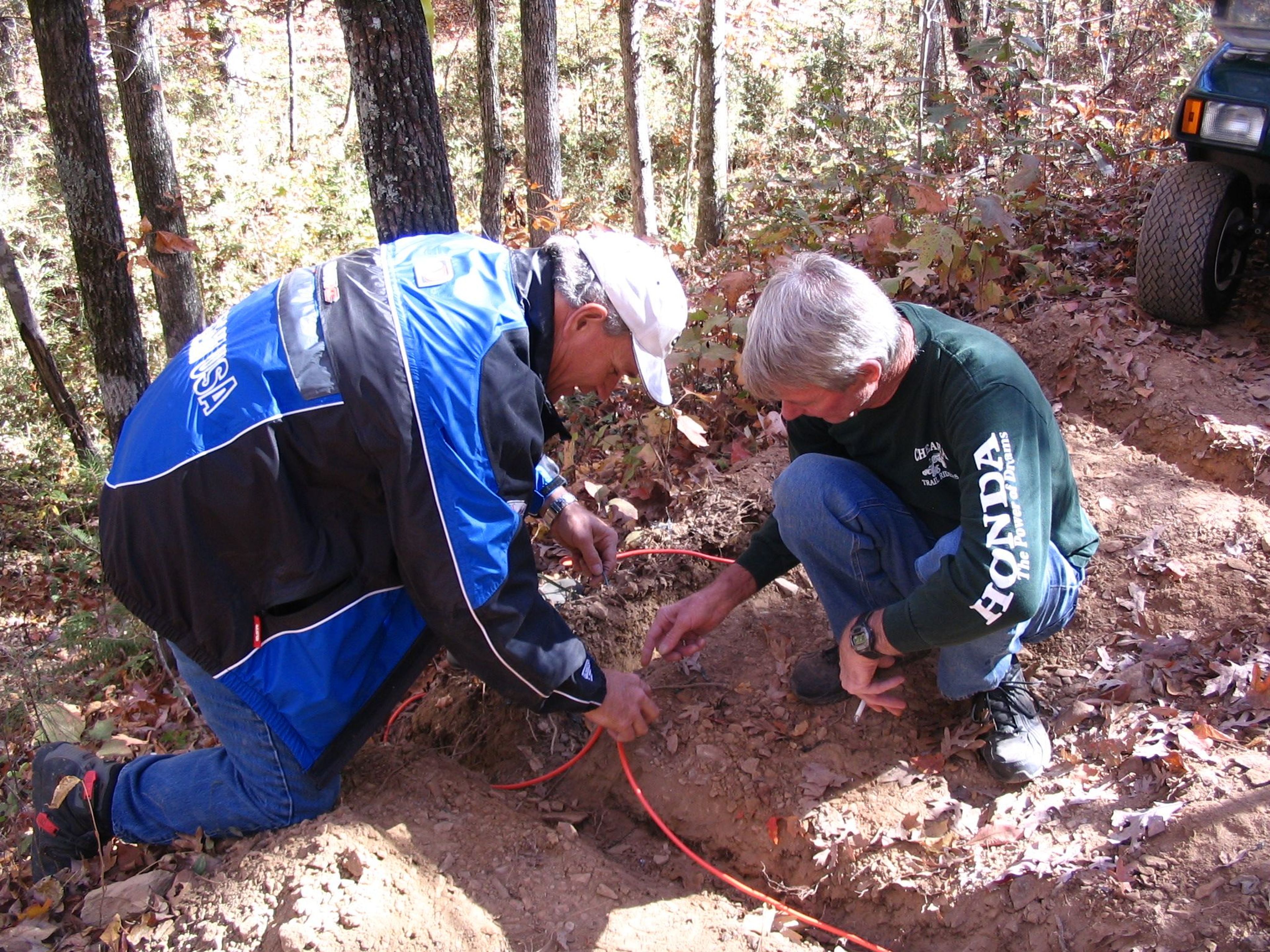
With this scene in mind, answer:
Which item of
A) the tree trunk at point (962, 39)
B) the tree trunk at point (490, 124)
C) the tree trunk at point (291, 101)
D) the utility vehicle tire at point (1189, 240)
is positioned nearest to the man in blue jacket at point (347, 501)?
the utility vehicle tire at point (1189, 240)

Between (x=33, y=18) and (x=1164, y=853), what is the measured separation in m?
7.27

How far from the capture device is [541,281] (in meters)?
2.24

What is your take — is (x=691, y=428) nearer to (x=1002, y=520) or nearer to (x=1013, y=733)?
(x=1013, y=733)

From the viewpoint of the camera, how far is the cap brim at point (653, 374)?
2320 mm

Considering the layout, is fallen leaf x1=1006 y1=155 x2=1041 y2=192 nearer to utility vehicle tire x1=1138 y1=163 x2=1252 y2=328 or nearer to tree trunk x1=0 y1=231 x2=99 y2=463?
utility vehicle tire x1=1138 y1=163 x2=1252 y2=328

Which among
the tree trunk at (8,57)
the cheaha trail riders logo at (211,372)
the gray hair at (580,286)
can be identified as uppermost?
the tree trunk at (8,57)

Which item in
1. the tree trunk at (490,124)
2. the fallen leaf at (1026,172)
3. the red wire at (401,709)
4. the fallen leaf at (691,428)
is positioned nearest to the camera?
the red wire at (401,709)

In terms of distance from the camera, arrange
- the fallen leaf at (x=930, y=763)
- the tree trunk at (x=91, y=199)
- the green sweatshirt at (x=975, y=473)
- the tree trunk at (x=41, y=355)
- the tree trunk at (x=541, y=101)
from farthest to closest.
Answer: the tree trunk at (x=541, y=101) → the tree trunk at (x=41, y=355) → the tree trunk at (x=91, y=199) → the fallen leaf at (x=930, y=763) → the green sweatshirt at (x=975, y=473)

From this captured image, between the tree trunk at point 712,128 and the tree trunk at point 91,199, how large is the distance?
4.85 m

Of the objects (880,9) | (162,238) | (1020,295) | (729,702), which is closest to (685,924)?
(729,702)

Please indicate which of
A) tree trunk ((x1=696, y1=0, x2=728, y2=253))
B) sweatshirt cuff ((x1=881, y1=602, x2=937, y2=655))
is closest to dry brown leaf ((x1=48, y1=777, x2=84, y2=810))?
sweatshirt cuff ((x1=881, y1=602, x2=937, y2=655))

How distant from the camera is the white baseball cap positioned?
7.33 ft

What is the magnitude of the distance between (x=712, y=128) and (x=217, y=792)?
8455 mm

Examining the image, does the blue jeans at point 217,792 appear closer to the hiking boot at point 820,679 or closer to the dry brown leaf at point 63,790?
the dry brown leaf at point 63,790
